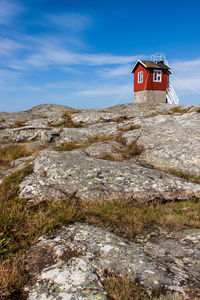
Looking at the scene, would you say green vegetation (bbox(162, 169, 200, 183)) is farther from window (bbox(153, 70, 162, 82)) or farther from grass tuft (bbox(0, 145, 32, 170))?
window (bbox(153, 70, 162, 82))

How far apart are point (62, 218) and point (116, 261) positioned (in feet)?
6.43

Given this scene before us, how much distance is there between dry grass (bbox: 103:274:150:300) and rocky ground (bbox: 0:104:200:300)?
0.33 ft

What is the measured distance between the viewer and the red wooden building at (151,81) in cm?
4816

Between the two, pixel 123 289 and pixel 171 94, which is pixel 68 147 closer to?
pixel 123 289

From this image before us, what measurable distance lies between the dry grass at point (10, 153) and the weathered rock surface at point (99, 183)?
3.96 meters

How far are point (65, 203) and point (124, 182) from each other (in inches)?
97.6

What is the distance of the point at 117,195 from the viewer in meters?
6.82

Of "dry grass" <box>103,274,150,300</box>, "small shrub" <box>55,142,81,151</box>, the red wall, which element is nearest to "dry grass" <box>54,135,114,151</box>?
"small shrub" <box>55,142,81,151</box>

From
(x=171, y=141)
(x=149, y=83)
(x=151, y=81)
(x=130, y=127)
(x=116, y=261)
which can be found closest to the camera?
(x=116, y=261)

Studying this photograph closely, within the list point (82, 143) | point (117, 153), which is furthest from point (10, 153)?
point (117, 153)

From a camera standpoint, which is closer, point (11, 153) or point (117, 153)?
point (117, 153)

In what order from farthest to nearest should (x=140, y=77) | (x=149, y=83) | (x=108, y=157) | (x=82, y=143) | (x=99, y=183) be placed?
(x=140, y=77) → (x=149, y=83) → (x=82, y=143) → (x=108, y=157) → (x=99, y=183)

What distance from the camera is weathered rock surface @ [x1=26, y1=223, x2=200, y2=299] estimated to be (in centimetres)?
334

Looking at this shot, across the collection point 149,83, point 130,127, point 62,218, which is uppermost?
point 149,83
